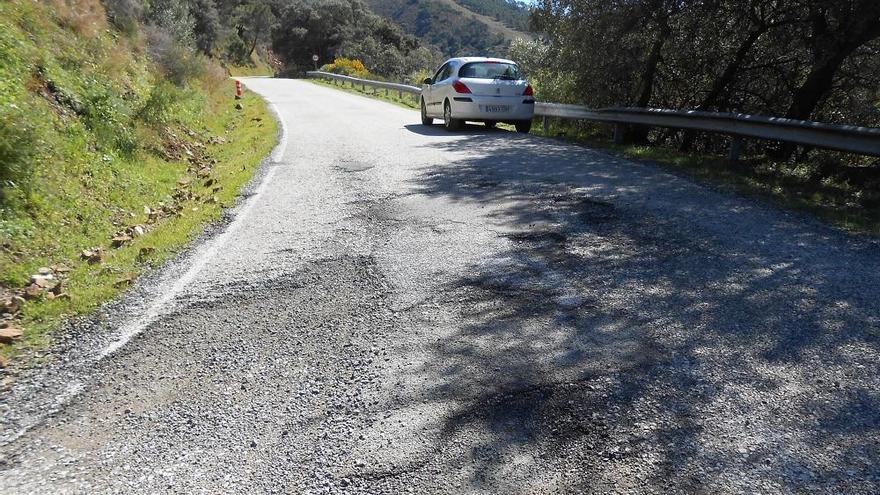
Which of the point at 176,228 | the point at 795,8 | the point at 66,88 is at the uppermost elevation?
the point at 795,8

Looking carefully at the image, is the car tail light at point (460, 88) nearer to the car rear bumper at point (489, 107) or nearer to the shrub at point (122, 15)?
the car rear bumper at point (489, 107)

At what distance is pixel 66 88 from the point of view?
861cm

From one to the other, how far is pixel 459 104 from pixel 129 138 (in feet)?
23.0

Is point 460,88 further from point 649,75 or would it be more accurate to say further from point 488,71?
point 649,75

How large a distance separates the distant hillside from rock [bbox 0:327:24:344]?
114m

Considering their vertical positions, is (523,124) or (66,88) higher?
(66,88)

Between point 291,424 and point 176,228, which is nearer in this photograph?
point 291,424

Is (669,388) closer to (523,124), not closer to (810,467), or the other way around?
(810,467)

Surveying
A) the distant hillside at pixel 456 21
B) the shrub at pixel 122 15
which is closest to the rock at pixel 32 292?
the shrub at pixel 122 15

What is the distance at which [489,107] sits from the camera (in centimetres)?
1384

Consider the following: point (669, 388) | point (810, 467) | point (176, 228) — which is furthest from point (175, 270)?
point (810, 467)

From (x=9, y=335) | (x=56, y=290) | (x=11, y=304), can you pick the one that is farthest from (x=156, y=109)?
(x=9, y=335)

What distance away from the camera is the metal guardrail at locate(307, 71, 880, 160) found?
743 cm

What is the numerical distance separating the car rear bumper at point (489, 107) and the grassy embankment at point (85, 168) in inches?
160
